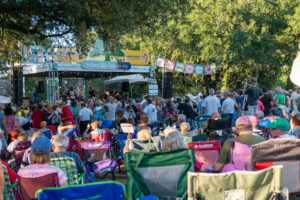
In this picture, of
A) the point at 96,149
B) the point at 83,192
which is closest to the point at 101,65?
Answer: the point at 96,149

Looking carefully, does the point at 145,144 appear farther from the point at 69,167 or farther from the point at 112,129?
the point at 112,129

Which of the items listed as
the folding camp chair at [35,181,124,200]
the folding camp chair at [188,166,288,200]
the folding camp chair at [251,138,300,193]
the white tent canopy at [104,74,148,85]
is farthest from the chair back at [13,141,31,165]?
the white tent canopy at [104,74,148,85]

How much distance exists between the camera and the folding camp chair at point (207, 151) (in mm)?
5273

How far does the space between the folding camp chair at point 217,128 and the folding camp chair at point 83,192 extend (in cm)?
555

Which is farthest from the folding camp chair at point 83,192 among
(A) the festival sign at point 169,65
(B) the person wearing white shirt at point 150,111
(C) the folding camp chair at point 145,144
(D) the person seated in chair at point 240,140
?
(A) the festival sign at point 169,65

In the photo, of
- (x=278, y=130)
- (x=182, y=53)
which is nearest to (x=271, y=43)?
(x=182, y=53)

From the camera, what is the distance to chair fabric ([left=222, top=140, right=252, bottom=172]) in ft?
12.7

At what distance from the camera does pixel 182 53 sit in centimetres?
2677

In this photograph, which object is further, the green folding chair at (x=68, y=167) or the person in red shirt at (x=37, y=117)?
the person in red shirt at (x=37, y=117)

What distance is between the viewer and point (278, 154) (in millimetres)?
3408

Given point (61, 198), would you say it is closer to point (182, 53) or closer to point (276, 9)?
point (182, 53)

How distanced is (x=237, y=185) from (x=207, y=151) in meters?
2.43

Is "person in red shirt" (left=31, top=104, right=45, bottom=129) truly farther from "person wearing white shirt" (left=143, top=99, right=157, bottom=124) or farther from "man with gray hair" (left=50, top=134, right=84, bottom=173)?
"man with gray hair" (left=50, top=134, right=84, bottom=173)

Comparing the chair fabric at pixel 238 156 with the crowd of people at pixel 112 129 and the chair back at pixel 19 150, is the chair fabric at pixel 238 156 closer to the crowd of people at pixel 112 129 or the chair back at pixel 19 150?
the crowd of people at pixel 112 129
